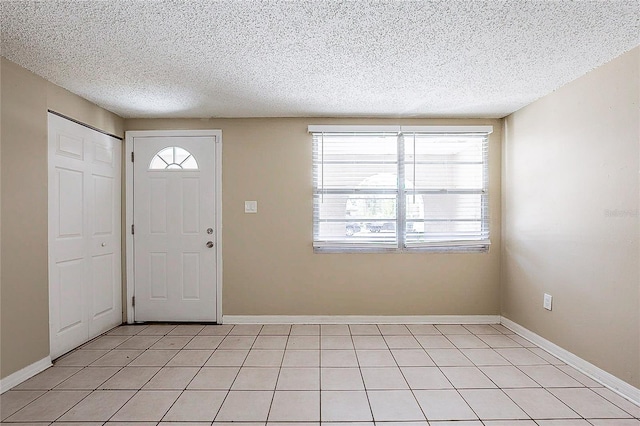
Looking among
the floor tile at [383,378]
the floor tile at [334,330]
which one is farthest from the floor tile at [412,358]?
the floor tile at [334,330]

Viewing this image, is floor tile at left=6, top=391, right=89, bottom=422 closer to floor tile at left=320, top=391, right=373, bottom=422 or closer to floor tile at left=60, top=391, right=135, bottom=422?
floor tile at left=60, top=391, right=135, bottom=422

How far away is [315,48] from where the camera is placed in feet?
7.74

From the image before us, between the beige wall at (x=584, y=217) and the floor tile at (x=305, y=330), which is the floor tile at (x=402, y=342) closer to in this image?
the floor tile at (x=305, y=330)

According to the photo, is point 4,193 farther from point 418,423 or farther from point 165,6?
point 418,423

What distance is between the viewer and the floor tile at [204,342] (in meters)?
3.30

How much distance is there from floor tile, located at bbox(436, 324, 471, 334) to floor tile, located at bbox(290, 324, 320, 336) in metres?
1.28

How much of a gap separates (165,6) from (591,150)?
2997 mm

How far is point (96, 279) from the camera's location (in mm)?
3555

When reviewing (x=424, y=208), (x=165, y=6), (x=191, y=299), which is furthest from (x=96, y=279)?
(x=424, y=208)

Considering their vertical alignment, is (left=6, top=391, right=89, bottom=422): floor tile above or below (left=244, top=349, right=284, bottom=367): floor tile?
above

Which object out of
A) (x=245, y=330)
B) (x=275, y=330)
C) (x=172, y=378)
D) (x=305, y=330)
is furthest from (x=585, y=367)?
(x=172, y=378)

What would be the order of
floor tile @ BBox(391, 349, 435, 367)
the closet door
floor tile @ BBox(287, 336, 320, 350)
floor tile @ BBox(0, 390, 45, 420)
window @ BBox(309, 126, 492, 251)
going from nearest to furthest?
floor tile @ BBox(0, 390, 45, 420)
floor tile @ BBox(391, 349, 435, 367)
the closet door
floor tile @ BBox(287, 336, 320, 350)
window @ BBox(309, 126, 492, 251)

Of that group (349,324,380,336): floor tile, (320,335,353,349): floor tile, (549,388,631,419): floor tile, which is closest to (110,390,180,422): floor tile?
(320,335,353,349): floor tile

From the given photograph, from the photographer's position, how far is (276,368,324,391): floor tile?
253 centimetres
